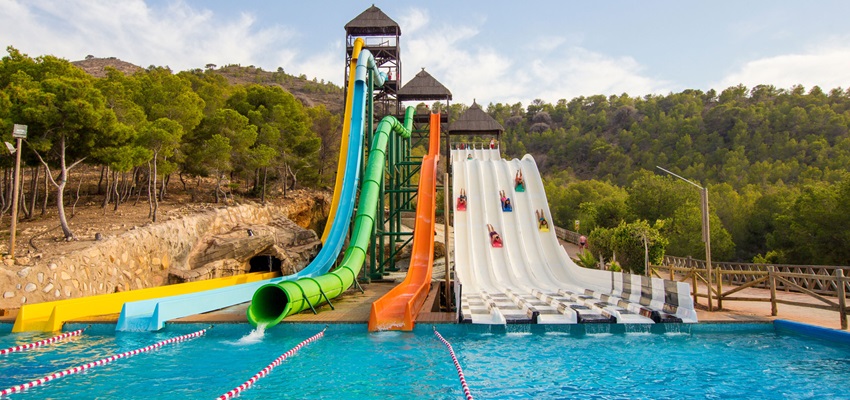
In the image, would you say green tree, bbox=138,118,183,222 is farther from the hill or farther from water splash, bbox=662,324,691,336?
the hill

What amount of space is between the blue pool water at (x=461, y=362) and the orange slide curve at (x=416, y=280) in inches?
10.9

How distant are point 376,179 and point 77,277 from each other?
6.95m

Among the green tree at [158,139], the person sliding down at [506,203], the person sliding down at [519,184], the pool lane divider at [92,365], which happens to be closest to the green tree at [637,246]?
the person sliding down at [506,203]

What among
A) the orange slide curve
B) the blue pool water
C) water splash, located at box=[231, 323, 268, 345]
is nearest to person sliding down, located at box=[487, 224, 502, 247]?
the orange slide curve

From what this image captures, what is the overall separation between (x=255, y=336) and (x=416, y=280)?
3.94 meters

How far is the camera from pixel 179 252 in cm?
1416

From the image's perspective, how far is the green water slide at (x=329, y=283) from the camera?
810 cm

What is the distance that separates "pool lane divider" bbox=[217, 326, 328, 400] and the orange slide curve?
88 cm

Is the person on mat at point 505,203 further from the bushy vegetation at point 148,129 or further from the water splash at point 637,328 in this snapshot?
the bushy vegetation at point 148,129

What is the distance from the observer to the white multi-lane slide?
8.22 metres

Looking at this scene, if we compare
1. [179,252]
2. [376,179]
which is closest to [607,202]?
[376,179]

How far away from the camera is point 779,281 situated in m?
13.9

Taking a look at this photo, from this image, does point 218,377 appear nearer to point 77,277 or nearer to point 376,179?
point 77,277

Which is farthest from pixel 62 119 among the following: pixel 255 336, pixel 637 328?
pixel 637 328
